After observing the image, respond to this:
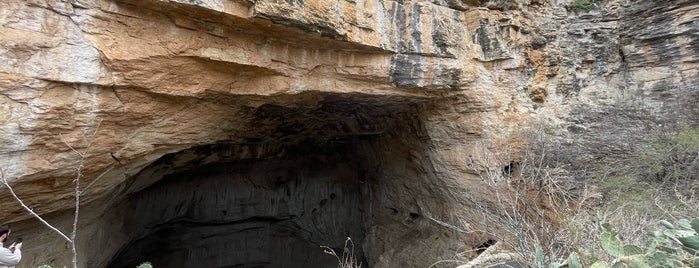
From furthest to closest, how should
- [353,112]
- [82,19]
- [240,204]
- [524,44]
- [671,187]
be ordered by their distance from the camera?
[240,204]
[353,112]
[524,44]
[671,187]
[82,19]

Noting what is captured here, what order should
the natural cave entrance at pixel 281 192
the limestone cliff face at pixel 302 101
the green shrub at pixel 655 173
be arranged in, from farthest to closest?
1. the natural cave entrance at pixel 281 192
2. the green shrub at pixel 655 173
3. the limestone cliff face at pixel 302 101

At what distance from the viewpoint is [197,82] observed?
345cm

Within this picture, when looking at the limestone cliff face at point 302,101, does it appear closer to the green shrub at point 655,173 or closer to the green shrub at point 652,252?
the green shrub at point 655,173

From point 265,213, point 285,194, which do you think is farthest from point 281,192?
point 265,213

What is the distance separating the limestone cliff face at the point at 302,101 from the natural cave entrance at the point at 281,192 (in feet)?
0.15

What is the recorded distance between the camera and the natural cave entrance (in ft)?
19.4

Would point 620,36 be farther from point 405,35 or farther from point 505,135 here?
point 405,35

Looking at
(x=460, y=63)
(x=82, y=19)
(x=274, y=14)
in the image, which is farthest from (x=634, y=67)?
(x=82, y=19)

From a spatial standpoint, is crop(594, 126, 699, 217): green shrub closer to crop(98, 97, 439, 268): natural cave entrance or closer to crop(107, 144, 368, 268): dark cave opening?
crop(98, 97, 439, 268): natural cave entrance

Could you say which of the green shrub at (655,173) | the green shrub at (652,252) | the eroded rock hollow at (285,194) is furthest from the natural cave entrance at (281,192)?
the green shrub at (652,252)

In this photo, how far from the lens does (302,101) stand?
4.70 metres

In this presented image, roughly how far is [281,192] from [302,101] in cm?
409

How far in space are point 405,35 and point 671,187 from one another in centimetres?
317

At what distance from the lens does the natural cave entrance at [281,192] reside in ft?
19.4
